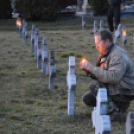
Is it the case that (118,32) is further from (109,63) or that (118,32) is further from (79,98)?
(109,63)

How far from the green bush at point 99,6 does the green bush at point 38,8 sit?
10.5 ft

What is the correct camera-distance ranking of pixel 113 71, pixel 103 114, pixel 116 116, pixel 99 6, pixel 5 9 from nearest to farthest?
pixel 103 114 → pixel 113 71 → pixel 116 116 → pixel 5 9 → pixel 99 6

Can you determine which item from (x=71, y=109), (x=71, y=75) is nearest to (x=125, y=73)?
(x=71, y=75)

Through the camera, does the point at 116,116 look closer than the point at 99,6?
Yes

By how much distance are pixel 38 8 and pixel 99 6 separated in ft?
16.6

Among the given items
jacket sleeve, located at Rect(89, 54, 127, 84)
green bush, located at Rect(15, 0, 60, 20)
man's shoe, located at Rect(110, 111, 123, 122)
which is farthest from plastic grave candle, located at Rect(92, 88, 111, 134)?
green bush, located at Rect(15, 0, 60, 20)

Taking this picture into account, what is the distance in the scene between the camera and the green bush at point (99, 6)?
23.5m

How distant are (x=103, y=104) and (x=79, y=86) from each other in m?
3.06

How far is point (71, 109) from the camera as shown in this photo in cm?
390

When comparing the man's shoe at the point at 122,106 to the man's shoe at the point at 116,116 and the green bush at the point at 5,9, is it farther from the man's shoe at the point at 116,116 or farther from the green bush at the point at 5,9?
the green bush at the point at 5,9

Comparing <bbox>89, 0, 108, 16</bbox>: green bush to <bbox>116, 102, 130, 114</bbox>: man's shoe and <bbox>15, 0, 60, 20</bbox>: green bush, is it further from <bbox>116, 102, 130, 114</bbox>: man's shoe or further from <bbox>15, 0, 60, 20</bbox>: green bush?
<bbox>116, 102, 130, 114</bbox>: man's shoe

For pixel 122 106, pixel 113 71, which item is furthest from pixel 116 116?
pixel 113 71

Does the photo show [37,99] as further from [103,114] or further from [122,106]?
[103,114]

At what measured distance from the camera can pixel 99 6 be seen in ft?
77.7
